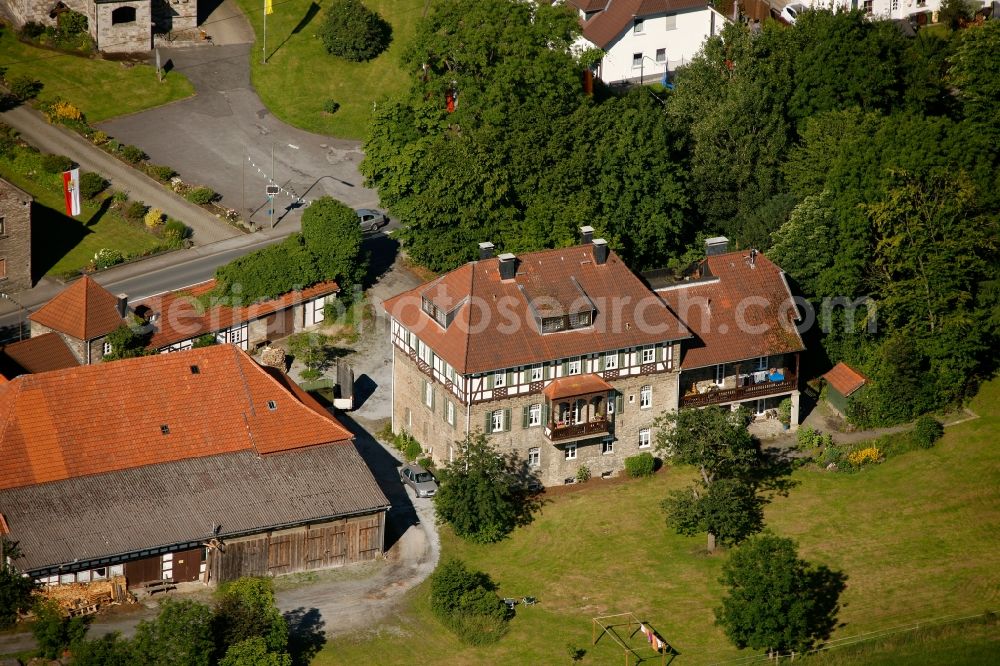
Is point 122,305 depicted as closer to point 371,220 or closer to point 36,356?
point 36,356

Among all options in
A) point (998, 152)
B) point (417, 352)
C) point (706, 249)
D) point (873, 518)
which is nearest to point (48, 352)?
point (417, 352)

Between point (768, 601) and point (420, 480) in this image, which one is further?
point (420, 480)

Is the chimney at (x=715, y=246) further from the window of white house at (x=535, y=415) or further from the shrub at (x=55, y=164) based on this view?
the shrub at (x=55, y=164)

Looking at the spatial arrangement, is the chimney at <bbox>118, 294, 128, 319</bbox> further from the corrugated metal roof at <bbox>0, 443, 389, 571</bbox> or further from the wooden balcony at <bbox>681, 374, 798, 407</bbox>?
the wooden balcony at <bbox>681, 374, 798, 407</bbox>

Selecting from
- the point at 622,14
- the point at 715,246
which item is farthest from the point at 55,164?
the point at 715,246

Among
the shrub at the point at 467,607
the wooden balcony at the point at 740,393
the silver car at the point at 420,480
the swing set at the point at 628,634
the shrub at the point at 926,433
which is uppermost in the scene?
the wooden balcony at the point at 740,393

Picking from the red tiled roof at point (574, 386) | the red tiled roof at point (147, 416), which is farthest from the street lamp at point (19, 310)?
the red tiled roof at point (574, 386)

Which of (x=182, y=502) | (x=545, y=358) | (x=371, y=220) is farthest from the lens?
→ (x=371, y=220)
